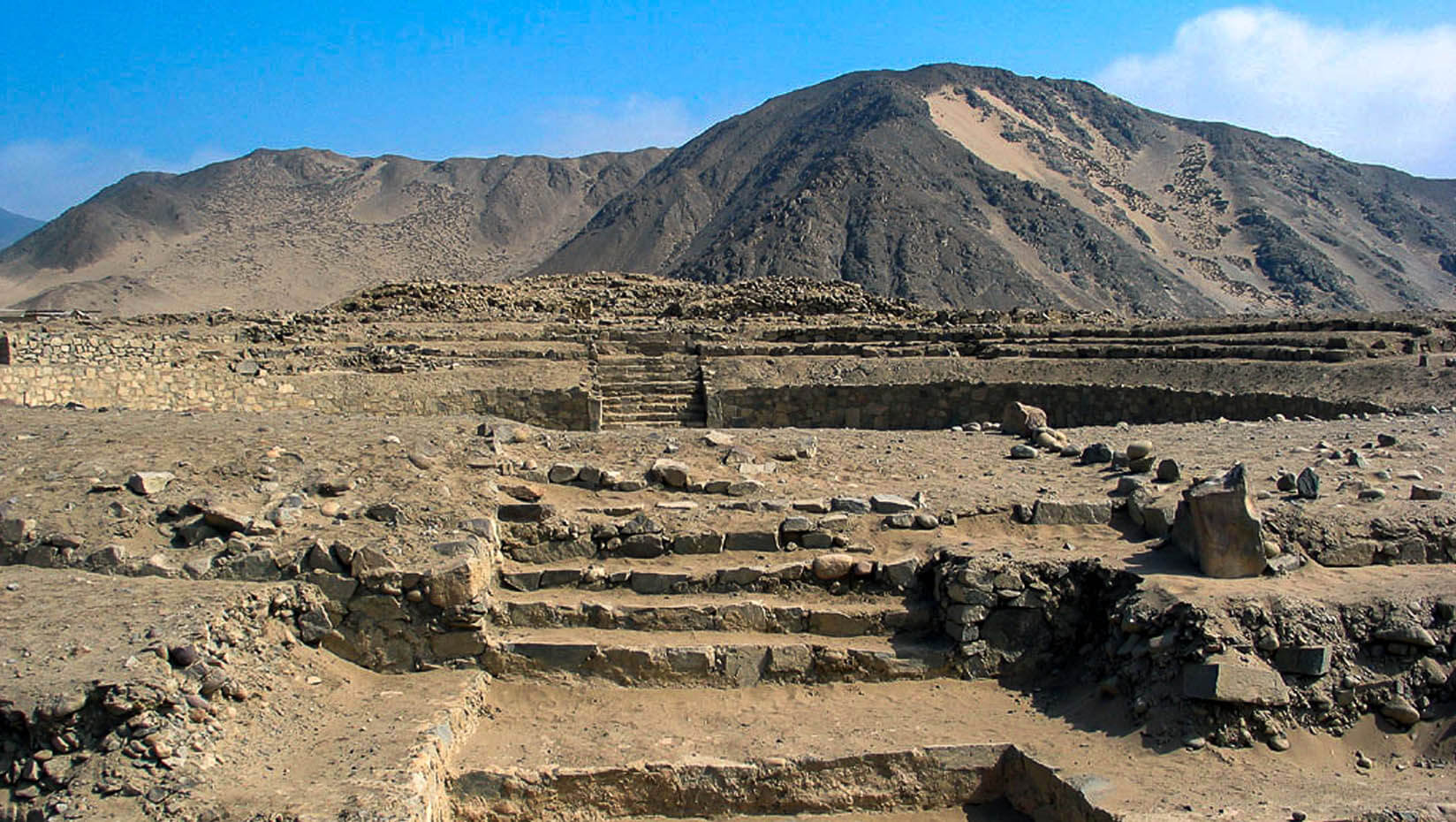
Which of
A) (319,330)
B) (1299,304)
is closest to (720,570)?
(319,330)

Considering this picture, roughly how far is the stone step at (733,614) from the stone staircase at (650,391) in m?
10.2

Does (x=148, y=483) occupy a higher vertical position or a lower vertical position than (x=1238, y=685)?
higher

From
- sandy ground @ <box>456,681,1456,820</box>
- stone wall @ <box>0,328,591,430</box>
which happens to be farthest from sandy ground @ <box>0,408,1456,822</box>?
stone wall @ <box>0,328,591,430</box>

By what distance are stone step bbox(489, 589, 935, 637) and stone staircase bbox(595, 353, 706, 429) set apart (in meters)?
10.2

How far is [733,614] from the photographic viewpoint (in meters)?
7.00

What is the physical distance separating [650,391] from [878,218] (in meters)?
31.5

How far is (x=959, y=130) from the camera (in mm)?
63344

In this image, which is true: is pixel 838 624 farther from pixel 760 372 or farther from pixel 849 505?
pixel 760 372

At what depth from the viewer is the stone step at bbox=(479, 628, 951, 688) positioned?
674 centimetres

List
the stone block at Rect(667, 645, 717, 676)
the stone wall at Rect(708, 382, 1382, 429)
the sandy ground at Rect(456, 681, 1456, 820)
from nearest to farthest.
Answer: the sandy ground at Rect(456, 681, 1456, 820), the stone block at Rect(667, 645, 717, 676), the stone wall at Rect(708, 382, 1382, 429)

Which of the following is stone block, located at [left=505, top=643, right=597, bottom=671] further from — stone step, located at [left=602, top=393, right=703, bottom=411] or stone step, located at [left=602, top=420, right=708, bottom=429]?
stone step, located at [left=602, top=393, right=703, bottom=411]

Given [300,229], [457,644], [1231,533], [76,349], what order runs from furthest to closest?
1. [300,229]
2. [76,349]
3. [457,644]
4. [1231,533]

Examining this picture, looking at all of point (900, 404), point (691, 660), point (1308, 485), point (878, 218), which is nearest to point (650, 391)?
point (900, 404)

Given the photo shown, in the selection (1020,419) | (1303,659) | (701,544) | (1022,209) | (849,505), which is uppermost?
(1022,209)
